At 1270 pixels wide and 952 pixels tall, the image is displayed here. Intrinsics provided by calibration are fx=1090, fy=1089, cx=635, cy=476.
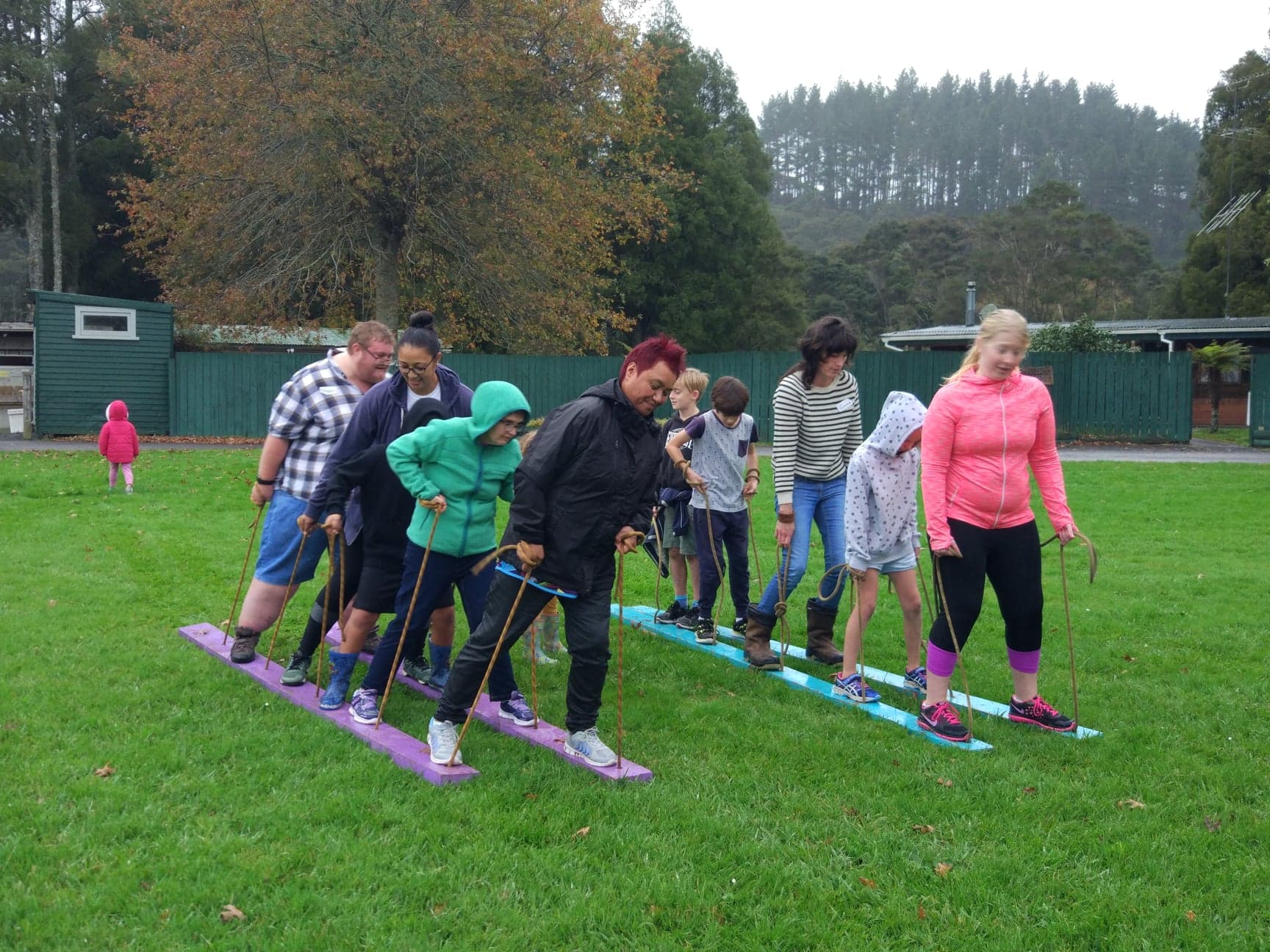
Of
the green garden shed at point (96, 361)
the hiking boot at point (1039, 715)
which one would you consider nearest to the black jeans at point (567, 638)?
the hiking boot at point (1039, 715)

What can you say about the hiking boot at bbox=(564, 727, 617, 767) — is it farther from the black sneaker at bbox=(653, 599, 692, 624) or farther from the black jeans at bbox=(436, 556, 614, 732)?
the black sneaker at bbox=(653, 599, 692, 624)

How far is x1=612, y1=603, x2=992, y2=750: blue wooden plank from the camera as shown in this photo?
544 centimetres

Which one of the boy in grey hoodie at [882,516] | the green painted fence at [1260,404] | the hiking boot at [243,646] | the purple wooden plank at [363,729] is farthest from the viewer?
the green painted fence at [1260,404]

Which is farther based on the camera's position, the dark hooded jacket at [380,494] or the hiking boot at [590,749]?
the dark hooded jacket at [380,494]

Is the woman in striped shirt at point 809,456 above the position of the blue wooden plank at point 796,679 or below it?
above

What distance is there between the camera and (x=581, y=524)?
475 cm

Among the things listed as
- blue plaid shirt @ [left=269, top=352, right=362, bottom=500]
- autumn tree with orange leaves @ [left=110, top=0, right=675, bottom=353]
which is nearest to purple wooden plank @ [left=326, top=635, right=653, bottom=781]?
blue plaid shirt @ [left=269, top=352, right=362, bottom=500]

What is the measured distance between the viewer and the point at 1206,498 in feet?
50.5

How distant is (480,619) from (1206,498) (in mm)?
13416

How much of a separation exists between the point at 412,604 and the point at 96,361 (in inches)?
867

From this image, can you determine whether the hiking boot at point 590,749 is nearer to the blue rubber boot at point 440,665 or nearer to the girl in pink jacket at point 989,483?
the blue rubber boot at point 440,665

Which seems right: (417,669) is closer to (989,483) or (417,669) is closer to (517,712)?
(517,712)

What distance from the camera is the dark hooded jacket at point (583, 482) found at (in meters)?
4.65

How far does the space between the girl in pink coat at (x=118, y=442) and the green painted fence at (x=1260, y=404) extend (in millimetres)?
23887
